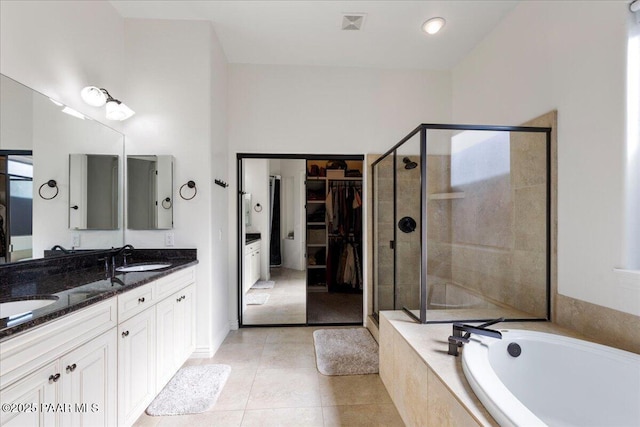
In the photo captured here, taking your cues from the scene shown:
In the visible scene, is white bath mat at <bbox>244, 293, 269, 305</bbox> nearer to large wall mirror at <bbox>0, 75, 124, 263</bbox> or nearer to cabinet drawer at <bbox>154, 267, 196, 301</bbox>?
cabinet drawer at <bbox>154, 267, 196, 301</bbox>

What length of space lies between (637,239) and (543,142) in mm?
828

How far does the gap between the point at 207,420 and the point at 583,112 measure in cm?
301

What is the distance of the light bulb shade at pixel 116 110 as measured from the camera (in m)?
2.16

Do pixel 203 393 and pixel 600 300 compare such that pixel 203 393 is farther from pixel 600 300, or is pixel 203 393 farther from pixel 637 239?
pixel 637 239

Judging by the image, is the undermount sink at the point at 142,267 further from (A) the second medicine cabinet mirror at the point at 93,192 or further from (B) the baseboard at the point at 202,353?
(B) the baseboard at the point at 202,353

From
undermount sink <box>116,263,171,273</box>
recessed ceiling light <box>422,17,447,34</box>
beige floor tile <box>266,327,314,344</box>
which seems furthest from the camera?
beige floor tile <box>266,327,314,344</box>

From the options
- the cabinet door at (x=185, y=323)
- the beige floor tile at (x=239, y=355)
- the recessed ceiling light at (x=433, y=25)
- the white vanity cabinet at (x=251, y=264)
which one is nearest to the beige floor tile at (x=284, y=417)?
the beige floor tile at (x=239, y=355)

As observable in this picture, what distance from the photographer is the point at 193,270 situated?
2391 millimetres

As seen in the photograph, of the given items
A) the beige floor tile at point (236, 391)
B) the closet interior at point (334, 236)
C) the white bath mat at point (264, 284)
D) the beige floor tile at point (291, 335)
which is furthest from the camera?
the closet interior at point (334, 236)

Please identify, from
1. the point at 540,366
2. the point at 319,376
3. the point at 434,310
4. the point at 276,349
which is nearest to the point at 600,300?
the point at 540,366

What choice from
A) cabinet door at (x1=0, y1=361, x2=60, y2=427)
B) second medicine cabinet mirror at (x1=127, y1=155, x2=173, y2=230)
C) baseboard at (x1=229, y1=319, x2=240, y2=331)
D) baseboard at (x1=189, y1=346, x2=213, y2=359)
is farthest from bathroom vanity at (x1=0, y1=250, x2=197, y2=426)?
baseboard at (x1=229, y1=319, x2=240, y2=331)

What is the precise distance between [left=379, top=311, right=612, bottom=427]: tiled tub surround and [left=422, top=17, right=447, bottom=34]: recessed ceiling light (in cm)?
250

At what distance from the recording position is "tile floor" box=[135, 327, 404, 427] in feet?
5.51

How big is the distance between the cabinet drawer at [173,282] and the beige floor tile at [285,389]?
92 cm
